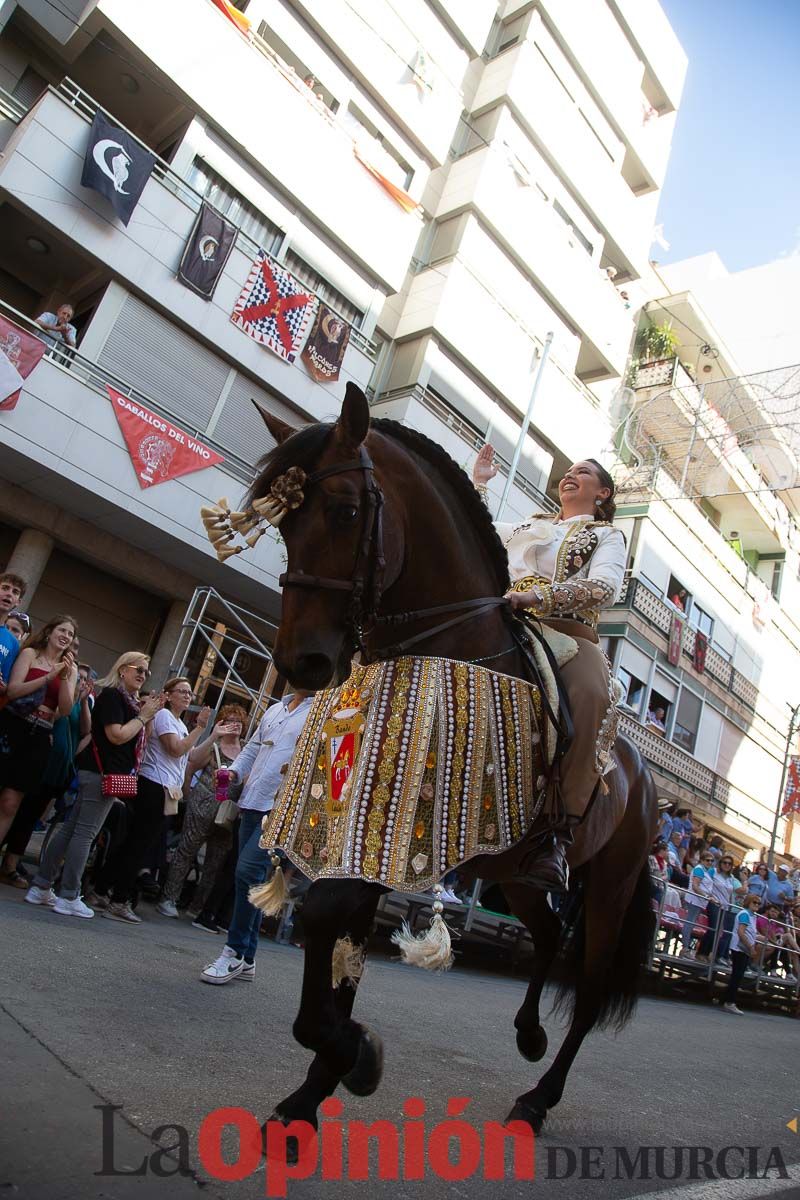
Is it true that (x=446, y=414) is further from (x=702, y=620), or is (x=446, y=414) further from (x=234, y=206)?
(x=702, y=620)

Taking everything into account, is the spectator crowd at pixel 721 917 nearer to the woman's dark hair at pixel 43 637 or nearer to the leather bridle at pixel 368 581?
the woman's dark hair at pixel 43 637

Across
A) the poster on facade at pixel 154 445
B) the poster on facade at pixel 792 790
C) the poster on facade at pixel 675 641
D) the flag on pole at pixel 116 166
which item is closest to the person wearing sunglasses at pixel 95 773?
the poster on facade at pixel 154 445

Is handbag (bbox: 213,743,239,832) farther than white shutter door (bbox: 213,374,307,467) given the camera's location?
No

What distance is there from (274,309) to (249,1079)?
16.2 m

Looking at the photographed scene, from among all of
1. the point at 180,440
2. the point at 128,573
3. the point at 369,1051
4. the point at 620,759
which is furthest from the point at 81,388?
the point at 369,1051

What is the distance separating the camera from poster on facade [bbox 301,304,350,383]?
17.9 metres

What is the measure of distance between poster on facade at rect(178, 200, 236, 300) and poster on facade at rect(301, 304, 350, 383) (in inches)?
91.4

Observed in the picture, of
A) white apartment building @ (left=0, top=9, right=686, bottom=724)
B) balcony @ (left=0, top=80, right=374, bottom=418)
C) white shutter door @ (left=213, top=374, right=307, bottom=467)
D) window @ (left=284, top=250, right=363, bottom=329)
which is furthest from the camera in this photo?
window @ (left=284, top=250, right=363, bottom=329)

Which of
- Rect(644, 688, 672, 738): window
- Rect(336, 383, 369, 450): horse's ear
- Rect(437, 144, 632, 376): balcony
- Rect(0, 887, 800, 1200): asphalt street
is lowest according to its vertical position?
Rect(0, 887, 800, 1200): asphalt street

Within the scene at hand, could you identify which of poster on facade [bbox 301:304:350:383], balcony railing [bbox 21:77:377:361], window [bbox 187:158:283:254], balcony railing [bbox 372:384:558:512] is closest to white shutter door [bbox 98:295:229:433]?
poster on facade [bbox 301:304:350:383]

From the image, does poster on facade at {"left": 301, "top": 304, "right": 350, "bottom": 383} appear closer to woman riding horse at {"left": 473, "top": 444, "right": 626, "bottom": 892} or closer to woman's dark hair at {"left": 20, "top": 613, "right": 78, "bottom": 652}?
woman's dark hair at {"left": 20, "top": 613, "right": 78, "bottom": 652}

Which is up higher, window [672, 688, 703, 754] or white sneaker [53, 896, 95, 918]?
window [672, 688, 703, 754]

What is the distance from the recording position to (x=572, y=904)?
4500 millimetres

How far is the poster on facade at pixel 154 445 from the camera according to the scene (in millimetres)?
14695
